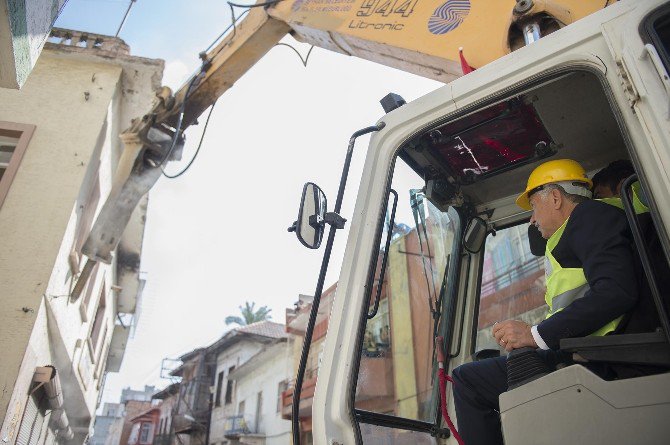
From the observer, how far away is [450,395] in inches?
101

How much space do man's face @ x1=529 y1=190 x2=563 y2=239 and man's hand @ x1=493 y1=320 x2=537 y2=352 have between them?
0.50 metres

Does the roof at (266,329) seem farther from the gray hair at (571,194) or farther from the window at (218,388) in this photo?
the gray hair at (571,194)

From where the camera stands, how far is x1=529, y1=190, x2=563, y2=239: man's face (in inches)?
75.3

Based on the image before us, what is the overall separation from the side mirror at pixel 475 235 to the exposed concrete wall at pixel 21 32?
2.59 m

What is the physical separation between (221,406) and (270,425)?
7.24 meters

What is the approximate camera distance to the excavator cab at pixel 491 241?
1336mm

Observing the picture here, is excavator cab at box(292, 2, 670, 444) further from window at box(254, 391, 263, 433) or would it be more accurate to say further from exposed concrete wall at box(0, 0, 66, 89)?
window at box(254, 391, 263, 433)

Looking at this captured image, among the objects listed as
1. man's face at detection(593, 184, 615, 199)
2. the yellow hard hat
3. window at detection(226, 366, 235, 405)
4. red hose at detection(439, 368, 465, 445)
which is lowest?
red hose at detection(439, 368, 465, 445)

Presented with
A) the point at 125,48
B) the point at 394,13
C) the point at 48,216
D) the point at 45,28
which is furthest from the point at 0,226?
the point at 394,13

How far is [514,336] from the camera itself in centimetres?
160

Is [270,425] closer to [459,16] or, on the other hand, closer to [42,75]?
[42,75]

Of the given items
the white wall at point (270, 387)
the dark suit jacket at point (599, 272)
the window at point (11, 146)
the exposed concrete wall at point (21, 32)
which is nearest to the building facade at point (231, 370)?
the white wall at point (270, 387)

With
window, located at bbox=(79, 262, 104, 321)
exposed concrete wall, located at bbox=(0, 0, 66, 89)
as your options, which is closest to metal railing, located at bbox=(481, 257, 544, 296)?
exposed concrete wall, located at bbox=(0, 0, 66, 89)

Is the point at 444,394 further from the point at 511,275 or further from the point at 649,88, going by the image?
the point at 649,88
